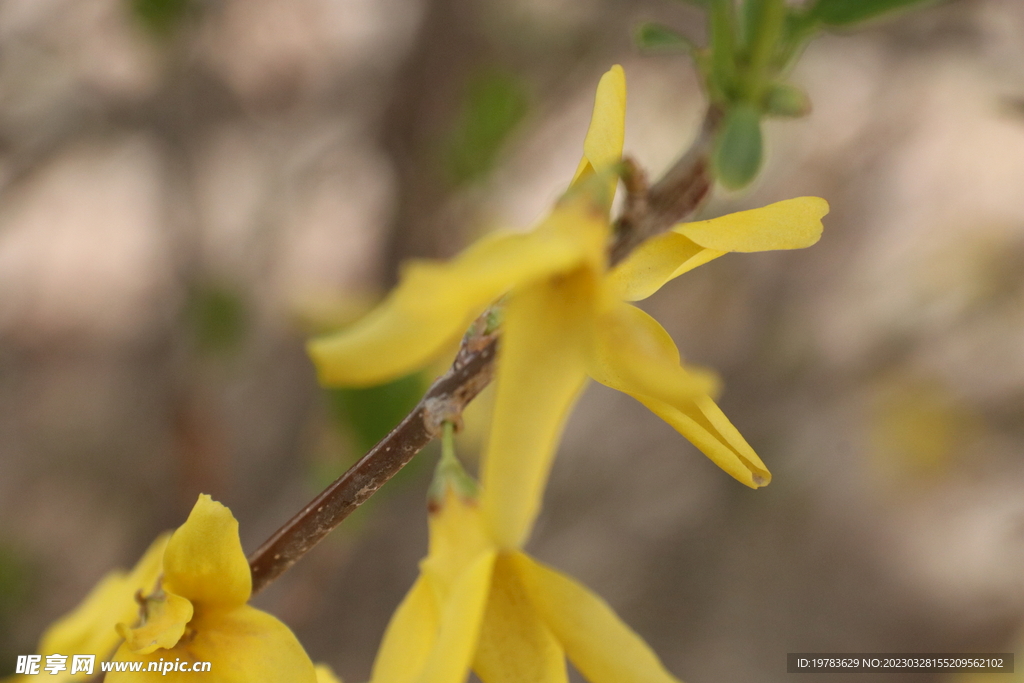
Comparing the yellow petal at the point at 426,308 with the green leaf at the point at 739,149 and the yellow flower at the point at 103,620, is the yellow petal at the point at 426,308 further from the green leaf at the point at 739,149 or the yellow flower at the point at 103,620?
the yellow flower at the point at 103,620

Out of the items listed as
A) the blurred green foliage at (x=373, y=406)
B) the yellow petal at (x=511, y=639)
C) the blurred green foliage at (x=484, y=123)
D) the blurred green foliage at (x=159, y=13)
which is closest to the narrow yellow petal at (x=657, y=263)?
the yellow petal at (x=511, y=639)

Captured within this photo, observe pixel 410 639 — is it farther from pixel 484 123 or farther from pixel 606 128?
pixel 484 123

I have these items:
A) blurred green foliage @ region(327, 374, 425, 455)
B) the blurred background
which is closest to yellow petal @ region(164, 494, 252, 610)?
blurred green foliage @ region(327, 374, 425, 455)

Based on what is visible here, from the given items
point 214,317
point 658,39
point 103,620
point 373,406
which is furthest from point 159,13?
point 658,39

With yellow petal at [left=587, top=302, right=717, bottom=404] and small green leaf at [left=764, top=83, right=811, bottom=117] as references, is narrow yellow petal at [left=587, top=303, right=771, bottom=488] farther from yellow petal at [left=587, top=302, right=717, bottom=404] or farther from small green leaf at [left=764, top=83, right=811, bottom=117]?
small green leaf at [left=764, top=83, right=811, bottom=117]

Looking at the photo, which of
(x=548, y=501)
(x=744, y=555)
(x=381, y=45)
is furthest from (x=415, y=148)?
(x=744, y=555)

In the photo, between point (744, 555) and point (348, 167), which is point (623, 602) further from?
point (348, 167)
